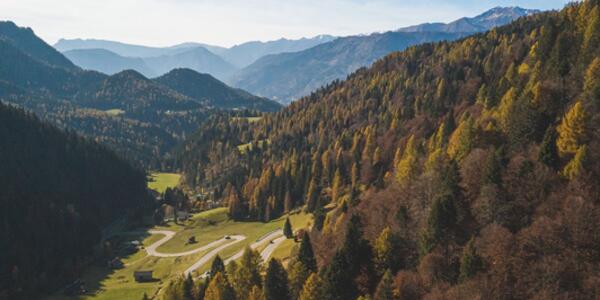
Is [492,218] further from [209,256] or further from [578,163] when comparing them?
[209,256]

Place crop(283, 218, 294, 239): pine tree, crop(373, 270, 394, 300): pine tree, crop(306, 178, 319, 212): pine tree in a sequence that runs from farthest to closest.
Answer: crop(306, 178, 319, 212): pine tree
crop(283, 218, 294, 239): pine tree
crop(373, 270, 394, 300): pine tree

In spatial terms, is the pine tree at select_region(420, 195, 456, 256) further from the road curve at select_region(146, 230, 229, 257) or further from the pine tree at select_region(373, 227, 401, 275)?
the road curve at select_region(146, 230, 229, 257)

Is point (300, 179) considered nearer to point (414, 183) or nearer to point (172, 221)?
point (172, 221)

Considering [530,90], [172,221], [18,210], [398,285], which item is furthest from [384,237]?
[18,210]

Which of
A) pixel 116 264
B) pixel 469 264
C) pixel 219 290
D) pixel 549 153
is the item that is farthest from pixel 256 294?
pixel 116 264

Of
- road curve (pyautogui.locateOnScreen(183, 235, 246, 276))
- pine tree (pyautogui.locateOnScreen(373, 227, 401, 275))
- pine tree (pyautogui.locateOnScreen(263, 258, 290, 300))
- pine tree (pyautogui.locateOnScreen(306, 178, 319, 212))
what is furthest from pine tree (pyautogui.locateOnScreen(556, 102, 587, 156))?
road curve (pyautogui.locateOnScreen(183, 235, 246, 276))

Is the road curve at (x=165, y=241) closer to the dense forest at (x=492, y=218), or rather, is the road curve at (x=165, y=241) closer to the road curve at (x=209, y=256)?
the road curve at (x=209, y=256)
